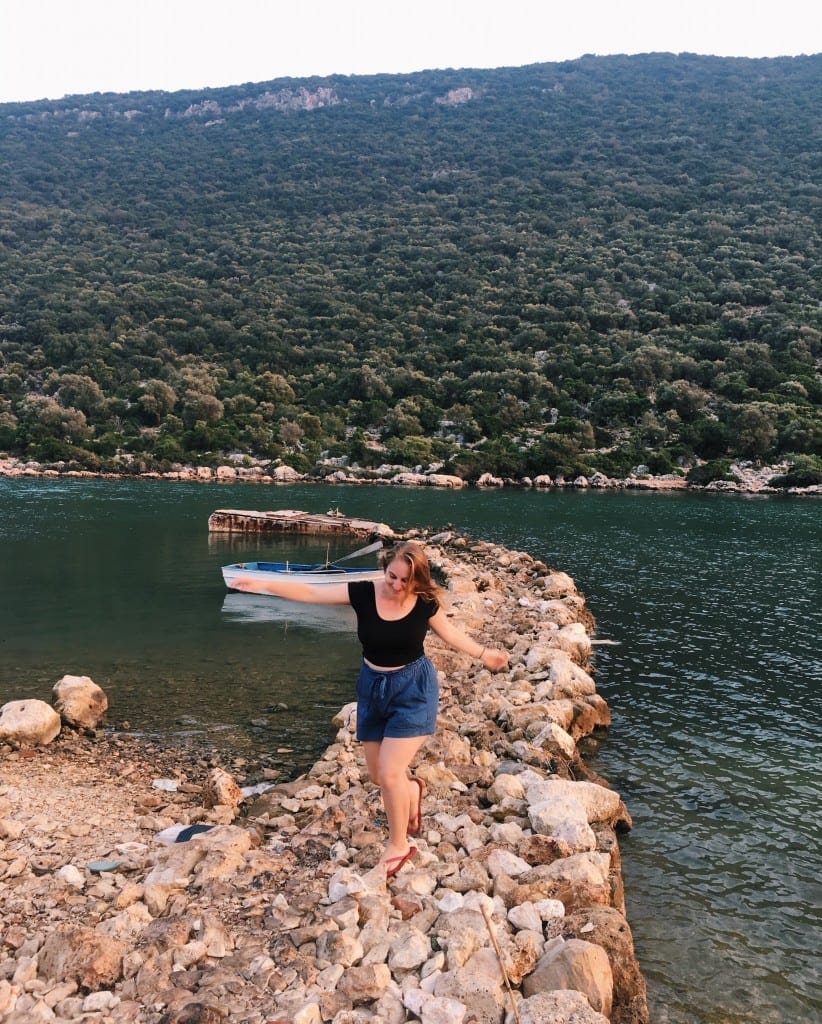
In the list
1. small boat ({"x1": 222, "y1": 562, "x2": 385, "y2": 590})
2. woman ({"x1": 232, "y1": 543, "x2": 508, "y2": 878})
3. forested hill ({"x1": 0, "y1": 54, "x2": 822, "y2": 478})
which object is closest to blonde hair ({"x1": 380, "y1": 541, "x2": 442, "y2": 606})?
woman ({"x1": 232, "y1": 543, "x2": 508, "y2": 878})

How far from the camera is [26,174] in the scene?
17450cm

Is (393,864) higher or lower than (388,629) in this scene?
lower

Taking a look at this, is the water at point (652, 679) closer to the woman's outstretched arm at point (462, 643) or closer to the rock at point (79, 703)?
the rock at point (79, 703)

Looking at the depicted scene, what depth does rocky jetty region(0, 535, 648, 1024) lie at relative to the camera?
501 centimetres

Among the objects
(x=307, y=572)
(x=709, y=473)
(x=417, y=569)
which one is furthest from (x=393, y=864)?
(x=709, y=473)

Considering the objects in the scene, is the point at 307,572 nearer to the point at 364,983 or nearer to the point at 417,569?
the point at 417,569

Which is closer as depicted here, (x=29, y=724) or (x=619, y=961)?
(x=619, y=961)

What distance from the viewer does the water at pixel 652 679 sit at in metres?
7.42

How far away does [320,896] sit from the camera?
610 centimetres

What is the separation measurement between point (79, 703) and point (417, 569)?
9.39 meters

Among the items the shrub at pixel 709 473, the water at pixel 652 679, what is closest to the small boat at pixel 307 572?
the water at pixel 652 679

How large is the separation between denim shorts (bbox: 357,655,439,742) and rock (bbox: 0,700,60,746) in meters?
8.10

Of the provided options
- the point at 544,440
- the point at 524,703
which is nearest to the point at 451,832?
the point at 524,703

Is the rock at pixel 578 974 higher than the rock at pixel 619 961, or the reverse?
the rock at pixel 578 974
